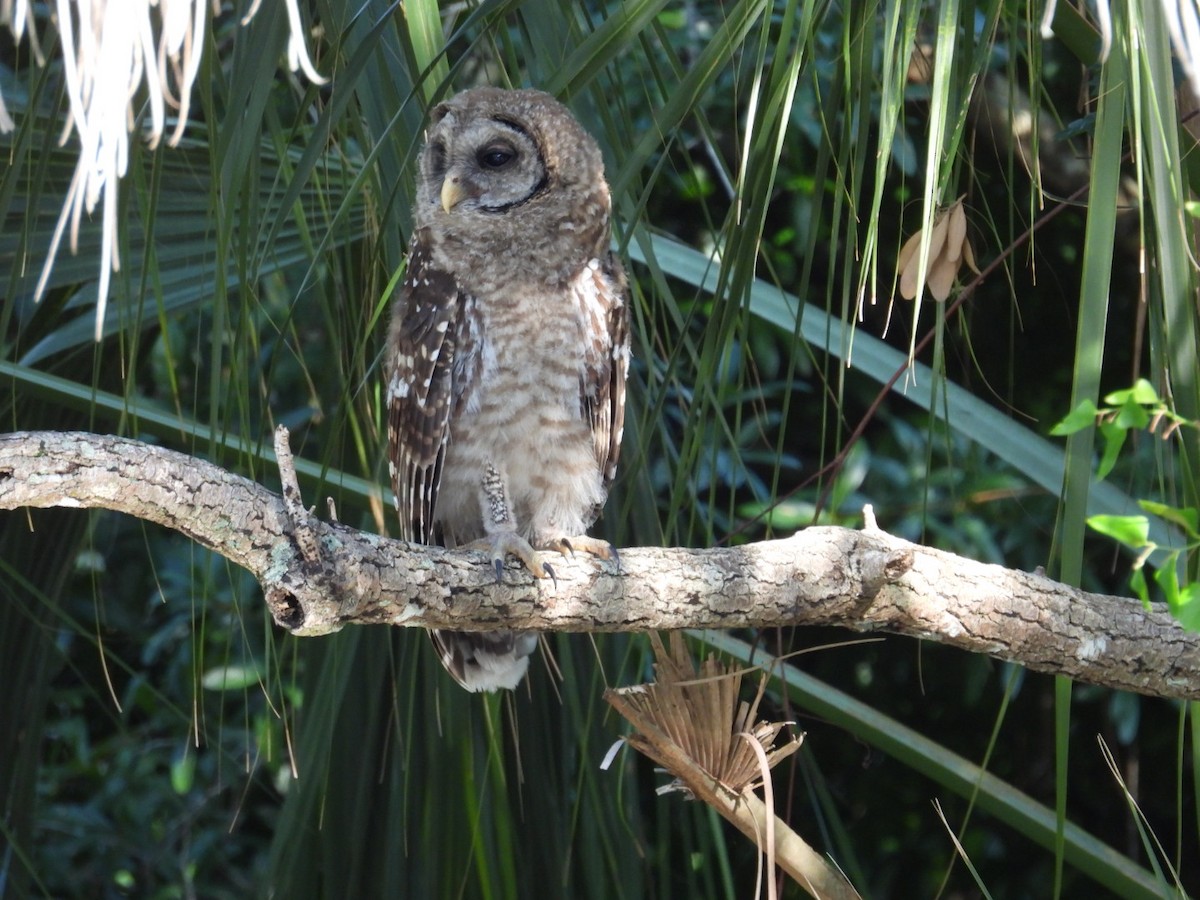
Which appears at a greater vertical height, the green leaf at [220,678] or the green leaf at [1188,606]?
the green leaf at [1188,606]

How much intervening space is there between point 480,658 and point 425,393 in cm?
49

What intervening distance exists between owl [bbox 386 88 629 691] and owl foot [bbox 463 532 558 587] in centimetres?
15

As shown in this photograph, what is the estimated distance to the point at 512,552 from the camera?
6.60 feet

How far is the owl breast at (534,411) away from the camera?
239 cm

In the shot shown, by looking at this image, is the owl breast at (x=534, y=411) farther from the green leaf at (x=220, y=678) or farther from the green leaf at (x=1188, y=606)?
the green leaf at (x=1188, y=606)

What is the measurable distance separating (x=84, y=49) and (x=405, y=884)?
1.65 metres

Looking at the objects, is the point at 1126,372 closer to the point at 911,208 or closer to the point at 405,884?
the point at 911,208

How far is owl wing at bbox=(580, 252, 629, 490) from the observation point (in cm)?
241

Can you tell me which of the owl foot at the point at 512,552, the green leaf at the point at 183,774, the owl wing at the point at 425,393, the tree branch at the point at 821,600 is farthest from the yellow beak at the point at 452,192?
the green leaf at the point at 183,774

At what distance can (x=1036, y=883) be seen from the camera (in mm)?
3652

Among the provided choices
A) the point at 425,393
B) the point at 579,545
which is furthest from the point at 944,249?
the point at 425,393

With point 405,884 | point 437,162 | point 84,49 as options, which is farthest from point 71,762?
point 84,49

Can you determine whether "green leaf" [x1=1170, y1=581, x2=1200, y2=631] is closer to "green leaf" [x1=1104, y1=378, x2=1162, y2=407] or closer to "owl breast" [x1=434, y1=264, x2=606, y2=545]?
"green leaf" [x1=1104, y1=378, x2=1162, y2=407]

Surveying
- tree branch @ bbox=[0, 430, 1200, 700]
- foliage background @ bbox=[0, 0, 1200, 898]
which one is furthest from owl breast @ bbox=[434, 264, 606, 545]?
tree branch @ bbox=[0, 430, 1200, 700]
